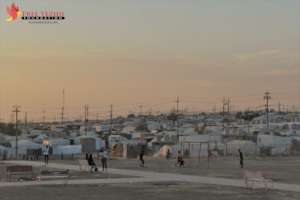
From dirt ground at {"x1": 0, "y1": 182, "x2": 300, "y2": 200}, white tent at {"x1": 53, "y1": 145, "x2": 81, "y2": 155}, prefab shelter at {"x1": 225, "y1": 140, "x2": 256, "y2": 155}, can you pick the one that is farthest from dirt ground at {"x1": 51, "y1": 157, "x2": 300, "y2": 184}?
white tent at {"x1": 53, "y1": 145, "x2": 81, "y2": 155}

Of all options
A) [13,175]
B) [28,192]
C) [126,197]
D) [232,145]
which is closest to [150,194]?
[126,197]

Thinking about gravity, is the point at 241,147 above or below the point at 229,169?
below

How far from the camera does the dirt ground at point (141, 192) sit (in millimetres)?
20594

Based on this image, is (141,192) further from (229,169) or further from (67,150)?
(67,150)

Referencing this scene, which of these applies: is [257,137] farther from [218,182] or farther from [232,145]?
[218,182]

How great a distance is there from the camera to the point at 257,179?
23.9 metres

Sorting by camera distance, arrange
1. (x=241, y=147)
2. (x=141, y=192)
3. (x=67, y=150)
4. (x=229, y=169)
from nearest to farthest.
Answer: (x=141, y=192) < (x=229, y=169) < (x=241, y=147) < (x=67, y=150)

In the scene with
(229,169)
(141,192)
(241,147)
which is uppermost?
(141,192)

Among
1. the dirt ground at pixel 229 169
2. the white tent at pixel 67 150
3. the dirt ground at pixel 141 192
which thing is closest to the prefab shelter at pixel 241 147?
the white tent at pixel 67 150

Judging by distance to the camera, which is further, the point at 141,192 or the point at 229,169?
the point at 229,169

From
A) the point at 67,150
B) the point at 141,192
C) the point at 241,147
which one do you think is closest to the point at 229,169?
the point at 141,192

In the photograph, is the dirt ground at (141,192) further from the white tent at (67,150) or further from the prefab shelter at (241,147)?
the white tent at (67,150)

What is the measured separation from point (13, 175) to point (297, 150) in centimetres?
5112

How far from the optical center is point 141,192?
22516 millimetres
